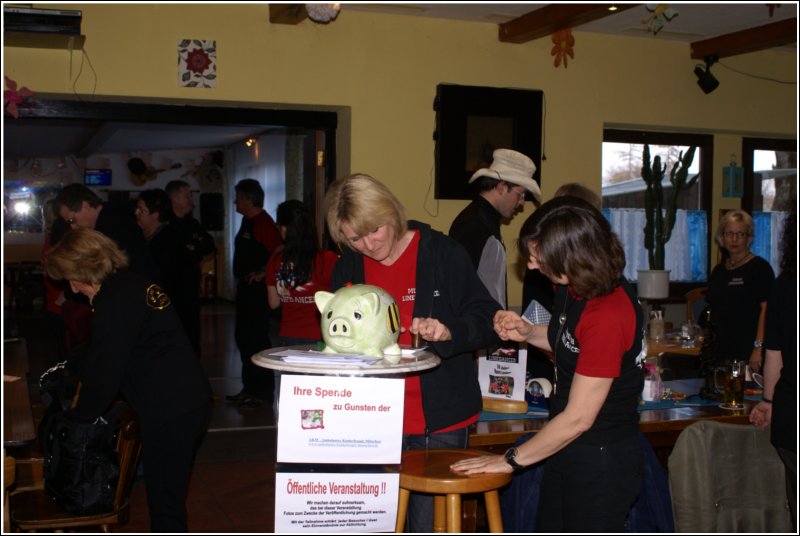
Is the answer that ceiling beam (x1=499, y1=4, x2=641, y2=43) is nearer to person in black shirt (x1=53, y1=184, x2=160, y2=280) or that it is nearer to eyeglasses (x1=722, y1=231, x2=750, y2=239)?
eyeglasses (x1=722, y1=231, x2=750, y2=239)

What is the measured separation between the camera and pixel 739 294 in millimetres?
4801

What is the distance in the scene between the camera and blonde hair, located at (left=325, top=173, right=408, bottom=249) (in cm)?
230

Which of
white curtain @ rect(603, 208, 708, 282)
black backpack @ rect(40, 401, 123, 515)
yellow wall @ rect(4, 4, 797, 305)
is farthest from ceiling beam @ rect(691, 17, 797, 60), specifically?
black backpack @ rect(40, 401, 123, 515)

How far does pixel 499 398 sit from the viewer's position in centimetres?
324

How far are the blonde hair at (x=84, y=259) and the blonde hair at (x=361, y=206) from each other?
1.09 metres

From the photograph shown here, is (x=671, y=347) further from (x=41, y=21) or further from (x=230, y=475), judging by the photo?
(x=41, y=21)

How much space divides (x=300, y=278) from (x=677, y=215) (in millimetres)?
3510

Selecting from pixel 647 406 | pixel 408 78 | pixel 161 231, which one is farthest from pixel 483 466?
pixel 161 231

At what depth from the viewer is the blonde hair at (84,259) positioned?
2998 millimetres

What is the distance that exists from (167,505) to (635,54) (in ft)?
15.3

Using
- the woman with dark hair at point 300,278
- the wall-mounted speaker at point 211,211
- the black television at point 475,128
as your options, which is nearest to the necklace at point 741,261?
the black television at point 475,128

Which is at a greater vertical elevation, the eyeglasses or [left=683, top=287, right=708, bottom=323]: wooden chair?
the eyeglasses

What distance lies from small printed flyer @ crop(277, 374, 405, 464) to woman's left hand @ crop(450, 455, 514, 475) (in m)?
0.25

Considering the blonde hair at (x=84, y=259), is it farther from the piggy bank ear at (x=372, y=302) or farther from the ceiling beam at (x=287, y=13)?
the ceiling beam at (x=287, y=13)
